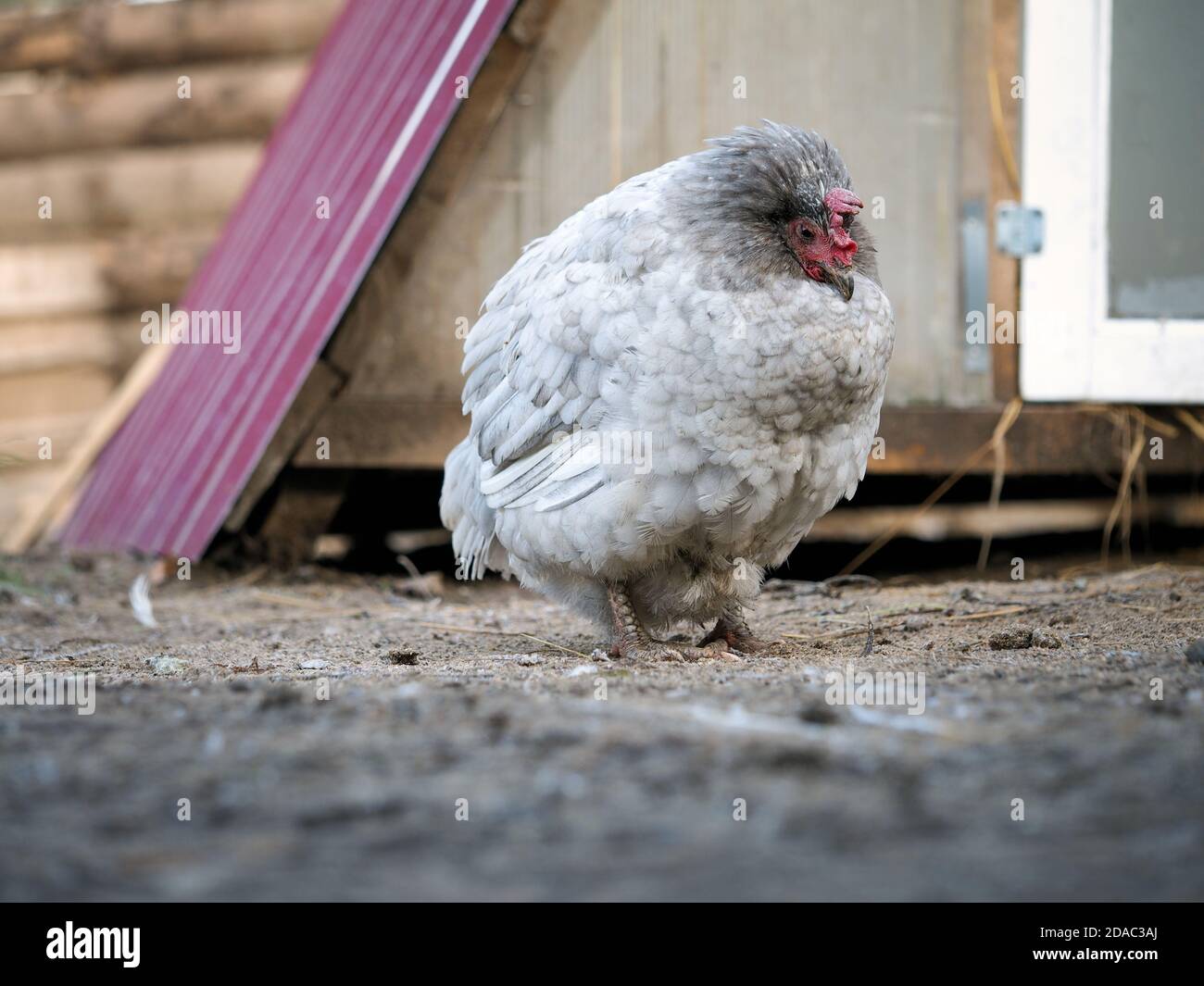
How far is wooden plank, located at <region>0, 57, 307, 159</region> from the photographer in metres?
8.43

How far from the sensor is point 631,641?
334cm

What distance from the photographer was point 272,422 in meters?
4.98

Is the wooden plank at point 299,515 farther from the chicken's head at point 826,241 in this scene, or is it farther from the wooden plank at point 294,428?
the chicken's head at point 826,241

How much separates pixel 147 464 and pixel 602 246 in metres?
3.31

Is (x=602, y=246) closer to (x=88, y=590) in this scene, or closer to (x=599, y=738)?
(x=599, y=738)

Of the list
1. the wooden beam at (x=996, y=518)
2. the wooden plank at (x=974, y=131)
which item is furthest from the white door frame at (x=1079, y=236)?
the wooden beam at (x=996, y=518)

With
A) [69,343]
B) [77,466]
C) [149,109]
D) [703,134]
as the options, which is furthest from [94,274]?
[703,134]

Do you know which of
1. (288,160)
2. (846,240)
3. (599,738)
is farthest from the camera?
(288,160)

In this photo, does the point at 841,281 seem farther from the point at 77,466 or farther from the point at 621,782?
the point at 77,466

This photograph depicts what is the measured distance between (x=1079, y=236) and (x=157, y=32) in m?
6.27

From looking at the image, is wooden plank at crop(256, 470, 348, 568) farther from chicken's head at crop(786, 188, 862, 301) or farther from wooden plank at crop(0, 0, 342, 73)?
wooden plank at crop(0, 0, 342, 73)

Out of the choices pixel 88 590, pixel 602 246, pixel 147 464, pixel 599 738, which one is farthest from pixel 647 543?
pixel 147 464

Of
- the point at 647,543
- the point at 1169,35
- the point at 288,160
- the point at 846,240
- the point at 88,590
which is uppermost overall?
the point at 1169,35

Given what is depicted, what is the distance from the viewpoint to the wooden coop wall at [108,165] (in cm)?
846
